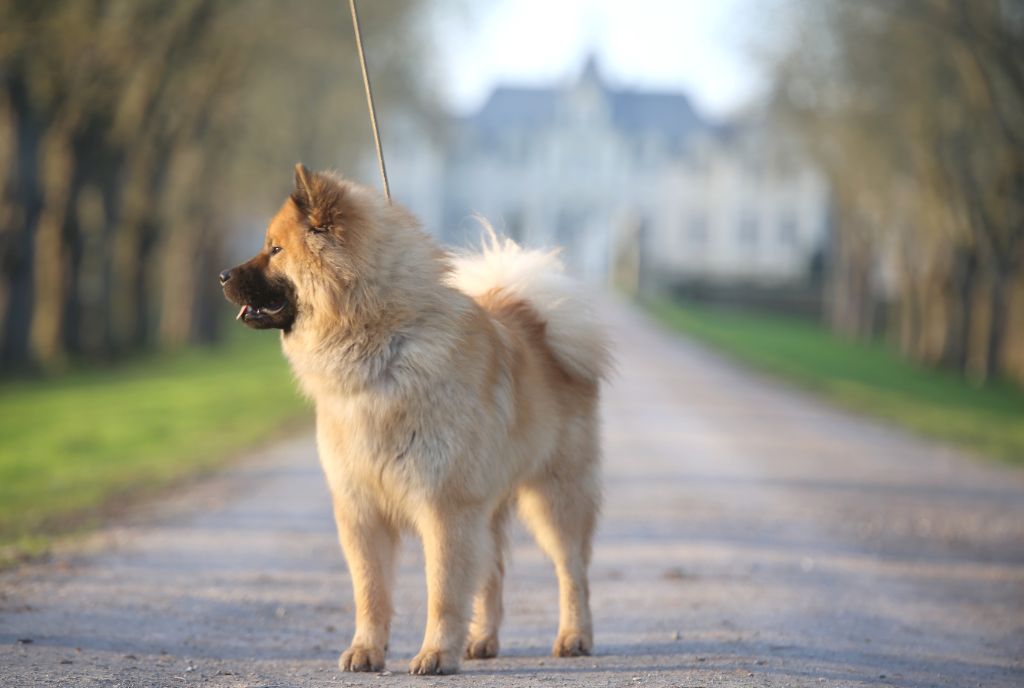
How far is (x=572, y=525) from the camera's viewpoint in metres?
5.91

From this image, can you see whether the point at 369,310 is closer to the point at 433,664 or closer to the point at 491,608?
the point at 433,664

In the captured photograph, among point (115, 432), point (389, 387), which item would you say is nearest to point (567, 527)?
point (389, 387)

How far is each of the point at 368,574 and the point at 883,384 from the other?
21180mm

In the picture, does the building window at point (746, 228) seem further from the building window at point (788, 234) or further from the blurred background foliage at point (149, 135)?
the blurred background foliage at point (149, 135)

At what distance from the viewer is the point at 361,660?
520 centimetres

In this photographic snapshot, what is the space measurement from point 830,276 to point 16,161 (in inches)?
1509

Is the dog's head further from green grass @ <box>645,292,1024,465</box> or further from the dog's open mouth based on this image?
green grass @ <box>645,292,1024,465</box>

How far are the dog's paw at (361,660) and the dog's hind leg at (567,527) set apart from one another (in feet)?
3.07

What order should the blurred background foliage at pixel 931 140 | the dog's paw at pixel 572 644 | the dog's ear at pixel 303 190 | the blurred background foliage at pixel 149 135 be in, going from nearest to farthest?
A: the dog's ear at pixel 303 190
the dog's paw at pixel 572 644
the blurred background foliage at pixel 149 135
the blurred background foliage at pixel 931 140

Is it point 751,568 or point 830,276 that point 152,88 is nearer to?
point 751,568

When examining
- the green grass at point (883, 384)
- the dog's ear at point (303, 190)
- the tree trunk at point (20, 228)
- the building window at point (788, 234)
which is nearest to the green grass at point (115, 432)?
the tree trunk at point (20, 228)

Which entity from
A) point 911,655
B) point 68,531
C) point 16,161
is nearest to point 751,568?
point 911,655

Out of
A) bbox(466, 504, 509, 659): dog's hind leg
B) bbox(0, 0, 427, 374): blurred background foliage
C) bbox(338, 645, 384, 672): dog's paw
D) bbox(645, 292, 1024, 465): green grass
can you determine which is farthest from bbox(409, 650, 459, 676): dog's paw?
bbox(0, 0, 427, 374): blurred background foliage

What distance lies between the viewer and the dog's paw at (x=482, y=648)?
225 inches
